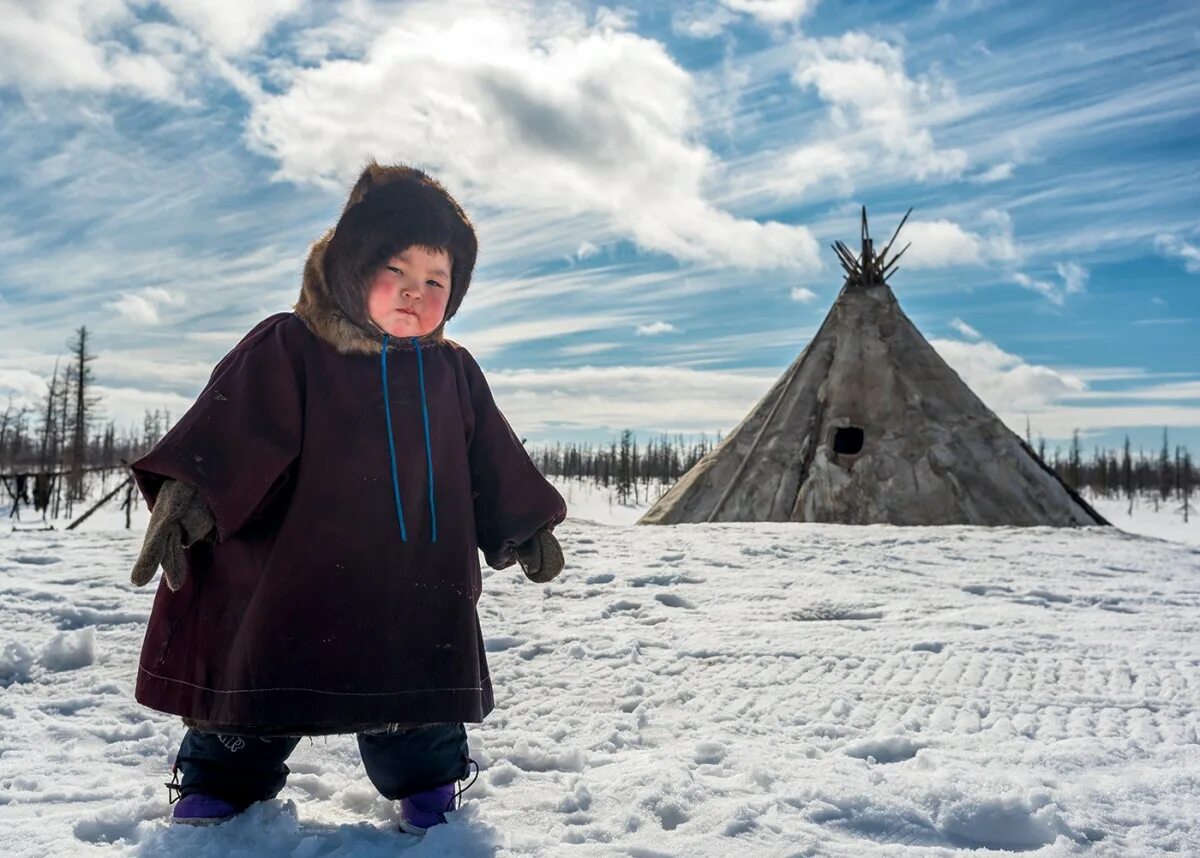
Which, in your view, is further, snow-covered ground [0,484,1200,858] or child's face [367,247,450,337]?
child's face [367,247,450,337]

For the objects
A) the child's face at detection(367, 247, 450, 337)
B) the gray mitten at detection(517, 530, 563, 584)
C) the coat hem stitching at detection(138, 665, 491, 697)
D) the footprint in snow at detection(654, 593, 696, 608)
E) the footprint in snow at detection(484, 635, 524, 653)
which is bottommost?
the footprint in snow at detection(484, 635, 524, 653)

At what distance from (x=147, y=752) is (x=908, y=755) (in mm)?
2111

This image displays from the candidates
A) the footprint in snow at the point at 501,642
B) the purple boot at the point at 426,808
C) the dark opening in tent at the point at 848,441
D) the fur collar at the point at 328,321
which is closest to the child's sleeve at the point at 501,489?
the fur collar at the point at 328,321

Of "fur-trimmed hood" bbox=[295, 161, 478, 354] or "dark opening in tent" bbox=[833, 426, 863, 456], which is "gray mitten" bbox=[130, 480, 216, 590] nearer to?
"fur-trimmed hood" bbox=[295, 161, 478, 354]

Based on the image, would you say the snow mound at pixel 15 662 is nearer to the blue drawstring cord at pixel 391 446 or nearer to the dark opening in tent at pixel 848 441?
the blue drawstring cord at pixel 391 446

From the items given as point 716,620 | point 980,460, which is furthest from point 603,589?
point 980,460

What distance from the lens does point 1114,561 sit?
6.28 m

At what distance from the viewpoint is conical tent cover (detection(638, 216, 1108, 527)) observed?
9.22 metres

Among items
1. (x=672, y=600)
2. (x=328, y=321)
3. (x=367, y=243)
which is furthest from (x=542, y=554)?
(x=672, y=600)

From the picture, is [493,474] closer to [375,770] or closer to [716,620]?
[375,770]

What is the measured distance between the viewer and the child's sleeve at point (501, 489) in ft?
7.12

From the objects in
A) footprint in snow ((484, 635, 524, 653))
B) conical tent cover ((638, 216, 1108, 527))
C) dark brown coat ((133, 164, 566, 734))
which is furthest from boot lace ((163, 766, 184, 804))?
conical tent cover ((638, 216, 1108, 527))

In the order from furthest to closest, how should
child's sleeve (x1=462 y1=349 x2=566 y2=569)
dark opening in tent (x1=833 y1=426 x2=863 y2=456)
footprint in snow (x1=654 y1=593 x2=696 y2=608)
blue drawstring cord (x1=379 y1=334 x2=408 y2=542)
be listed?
dark opening in tent (x1=833 y1=426 x2=863 y2=456), footprint in snow (x1=654 y1=593 x2=696 y2=608), child's sleeve (x1=462 y1=349 x2=566 y2=569), blue drawstring cord (x1=379 y1=334 x2=408 y2=542)

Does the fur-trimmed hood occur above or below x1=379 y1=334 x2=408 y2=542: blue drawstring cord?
above
